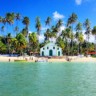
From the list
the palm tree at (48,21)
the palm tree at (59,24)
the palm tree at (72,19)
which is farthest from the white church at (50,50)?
the palm tree at (48,21)

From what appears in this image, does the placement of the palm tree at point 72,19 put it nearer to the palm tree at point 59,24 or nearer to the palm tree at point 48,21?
the palm tree at point 59,24

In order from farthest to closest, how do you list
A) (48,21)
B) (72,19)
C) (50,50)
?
(48,21), (72,19), (50,50)

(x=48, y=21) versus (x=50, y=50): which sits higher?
(x=48, y=21)

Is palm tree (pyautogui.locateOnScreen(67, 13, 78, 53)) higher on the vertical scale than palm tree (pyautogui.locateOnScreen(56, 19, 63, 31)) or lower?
higher

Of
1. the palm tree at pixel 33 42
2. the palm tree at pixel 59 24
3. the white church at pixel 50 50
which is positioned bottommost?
the white church at pixel 50 50

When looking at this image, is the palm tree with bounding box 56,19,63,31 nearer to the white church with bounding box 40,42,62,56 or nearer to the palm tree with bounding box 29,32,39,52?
the palm tree with bounding box 29,32,39,52

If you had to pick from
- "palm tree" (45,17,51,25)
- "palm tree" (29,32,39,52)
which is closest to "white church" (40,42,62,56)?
"palm tree" (29,32,39,52)

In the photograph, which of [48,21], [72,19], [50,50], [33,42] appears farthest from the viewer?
[48,21]

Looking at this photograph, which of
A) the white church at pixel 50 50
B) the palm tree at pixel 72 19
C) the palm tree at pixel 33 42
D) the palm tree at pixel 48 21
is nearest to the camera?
the white church at pixel 50 50

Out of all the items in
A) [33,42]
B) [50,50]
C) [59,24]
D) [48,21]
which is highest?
[48,21]

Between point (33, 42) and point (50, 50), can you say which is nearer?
point (50, 50)

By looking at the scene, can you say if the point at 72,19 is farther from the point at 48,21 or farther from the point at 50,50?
the point at 50,50

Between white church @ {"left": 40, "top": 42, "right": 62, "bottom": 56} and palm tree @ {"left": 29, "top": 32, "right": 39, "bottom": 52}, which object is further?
palm tree @ {"left": 29, "top": 32, "right": 39, "bottom": 52}

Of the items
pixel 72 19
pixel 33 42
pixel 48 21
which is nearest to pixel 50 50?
pixel 33 42
